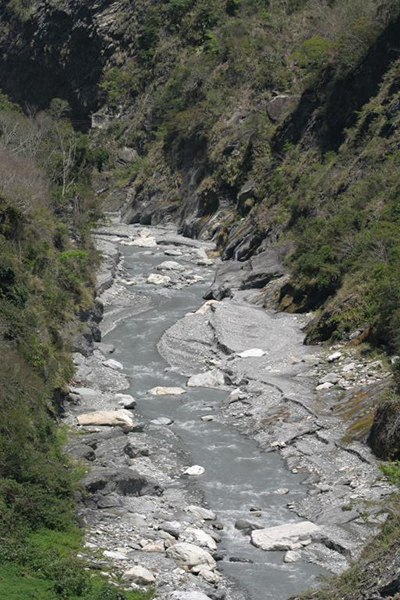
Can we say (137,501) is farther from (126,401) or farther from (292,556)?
(126,401)

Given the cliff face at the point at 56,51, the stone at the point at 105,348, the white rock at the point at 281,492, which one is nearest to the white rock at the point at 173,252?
the stone at the point at 105,348

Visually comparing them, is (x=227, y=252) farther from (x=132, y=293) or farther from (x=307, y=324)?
(x=307, y=324)

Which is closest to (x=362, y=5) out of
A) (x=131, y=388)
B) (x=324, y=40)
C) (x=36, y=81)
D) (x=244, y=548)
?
(x=324, y=40)

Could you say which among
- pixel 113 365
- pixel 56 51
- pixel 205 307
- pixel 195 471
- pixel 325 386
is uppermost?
pixel 56 51

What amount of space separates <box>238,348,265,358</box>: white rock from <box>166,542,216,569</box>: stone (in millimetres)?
15673

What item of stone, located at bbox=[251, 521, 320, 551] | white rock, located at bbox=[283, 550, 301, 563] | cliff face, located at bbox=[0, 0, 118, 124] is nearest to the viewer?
white rock, located at bbox=[283, 550, 301, 563]

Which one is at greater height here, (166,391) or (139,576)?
(139,576)

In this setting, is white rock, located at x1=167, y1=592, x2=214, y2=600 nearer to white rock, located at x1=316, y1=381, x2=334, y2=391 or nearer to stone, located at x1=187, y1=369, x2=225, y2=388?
white rock, located at x1=316, y1=381, x2=334, y2=391

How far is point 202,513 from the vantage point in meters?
21.9

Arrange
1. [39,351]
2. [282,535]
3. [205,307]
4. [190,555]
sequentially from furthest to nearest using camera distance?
1. [205,307]
2. [39,351]
3. [282,535]
4. [190,555]

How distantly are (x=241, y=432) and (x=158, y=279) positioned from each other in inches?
956

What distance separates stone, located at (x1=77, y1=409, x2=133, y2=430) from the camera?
27531 mm

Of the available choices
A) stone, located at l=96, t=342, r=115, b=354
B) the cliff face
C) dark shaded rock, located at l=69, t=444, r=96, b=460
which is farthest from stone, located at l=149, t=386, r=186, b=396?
the cliff face

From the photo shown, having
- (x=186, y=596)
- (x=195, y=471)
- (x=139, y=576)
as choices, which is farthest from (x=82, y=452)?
(x=186, y=596)
